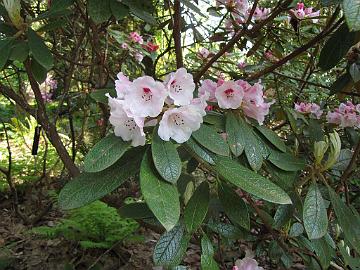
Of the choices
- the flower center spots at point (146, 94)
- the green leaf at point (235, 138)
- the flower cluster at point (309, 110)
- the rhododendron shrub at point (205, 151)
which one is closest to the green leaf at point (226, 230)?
the rhododendron shrub at point (205, 151)

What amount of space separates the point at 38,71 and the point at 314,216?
86 cm

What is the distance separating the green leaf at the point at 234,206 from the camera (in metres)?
0.97

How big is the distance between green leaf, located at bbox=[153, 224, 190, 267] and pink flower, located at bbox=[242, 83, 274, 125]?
1.10 feet

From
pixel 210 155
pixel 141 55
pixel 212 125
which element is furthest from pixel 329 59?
pixel 141 55

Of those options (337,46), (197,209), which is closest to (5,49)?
(197,209)

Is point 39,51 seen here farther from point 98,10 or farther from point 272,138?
point 272,138

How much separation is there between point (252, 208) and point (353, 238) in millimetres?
413

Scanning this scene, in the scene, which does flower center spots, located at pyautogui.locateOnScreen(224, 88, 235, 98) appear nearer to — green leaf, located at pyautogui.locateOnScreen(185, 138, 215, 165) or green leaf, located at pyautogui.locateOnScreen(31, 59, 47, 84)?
green leaf, located at pyautogui.locateOnScreen(185, 138, 215, 165)

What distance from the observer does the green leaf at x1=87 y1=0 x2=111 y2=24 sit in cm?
111

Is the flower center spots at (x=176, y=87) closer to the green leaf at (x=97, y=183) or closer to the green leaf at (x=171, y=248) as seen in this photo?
the green leaf at (x=97, y=183)

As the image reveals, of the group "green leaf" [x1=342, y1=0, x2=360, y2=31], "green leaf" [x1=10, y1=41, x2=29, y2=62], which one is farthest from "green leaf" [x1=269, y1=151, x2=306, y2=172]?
"green leaf" [x1=10, y1=41, x2=29, y2=62]

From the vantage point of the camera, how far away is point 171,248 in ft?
3.25

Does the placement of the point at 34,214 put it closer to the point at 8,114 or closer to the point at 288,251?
the point at 8,114

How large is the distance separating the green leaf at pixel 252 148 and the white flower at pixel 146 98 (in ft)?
0.89
